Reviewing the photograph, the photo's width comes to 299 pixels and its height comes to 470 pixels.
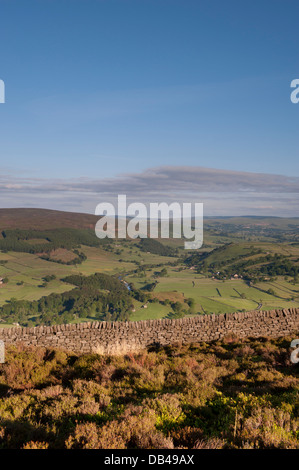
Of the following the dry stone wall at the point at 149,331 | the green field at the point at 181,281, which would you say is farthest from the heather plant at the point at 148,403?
the green field at the point at 181,281

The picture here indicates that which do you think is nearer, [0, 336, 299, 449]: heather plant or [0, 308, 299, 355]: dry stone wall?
[0, 336, 299, 449]: heather plant

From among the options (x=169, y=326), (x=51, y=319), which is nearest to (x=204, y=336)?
(x=169, y=326)

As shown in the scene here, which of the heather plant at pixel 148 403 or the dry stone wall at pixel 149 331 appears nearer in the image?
the heather plant at pixel 148 403

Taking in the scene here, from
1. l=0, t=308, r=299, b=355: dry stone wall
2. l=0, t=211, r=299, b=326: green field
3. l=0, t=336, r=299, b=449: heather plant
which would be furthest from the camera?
l=0, t=211, r=299, b=326: green field

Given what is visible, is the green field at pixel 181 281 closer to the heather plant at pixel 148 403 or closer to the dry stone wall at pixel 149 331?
the dry stone wall at pixel 149 331

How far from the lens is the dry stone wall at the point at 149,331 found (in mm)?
13641

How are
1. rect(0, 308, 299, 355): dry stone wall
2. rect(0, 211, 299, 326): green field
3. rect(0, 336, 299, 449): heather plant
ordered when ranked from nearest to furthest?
rect(0, 336, 299, 449): heather plant, rect(0, 308, 299, 355): dry stone wall, rect(0, 211, 299, 326): green field

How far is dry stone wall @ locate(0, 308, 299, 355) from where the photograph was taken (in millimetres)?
13641

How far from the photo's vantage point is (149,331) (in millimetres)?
14750

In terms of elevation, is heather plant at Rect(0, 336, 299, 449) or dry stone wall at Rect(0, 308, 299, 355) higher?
heather plant at Rect(0, 336, 299, 449)

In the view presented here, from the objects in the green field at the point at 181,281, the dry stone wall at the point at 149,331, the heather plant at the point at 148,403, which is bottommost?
the green field at the point at 181,281

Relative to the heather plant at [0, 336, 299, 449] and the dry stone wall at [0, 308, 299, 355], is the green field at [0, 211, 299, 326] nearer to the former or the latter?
the dry stone wall at [0, 308, 299, 355]

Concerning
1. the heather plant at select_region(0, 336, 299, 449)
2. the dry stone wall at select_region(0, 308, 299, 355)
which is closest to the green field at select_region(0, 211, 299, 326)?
the dry stone wall at select_region(0, 308, 299, 355)

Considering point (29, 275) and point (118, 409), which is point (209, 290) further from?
point (118, 409)
